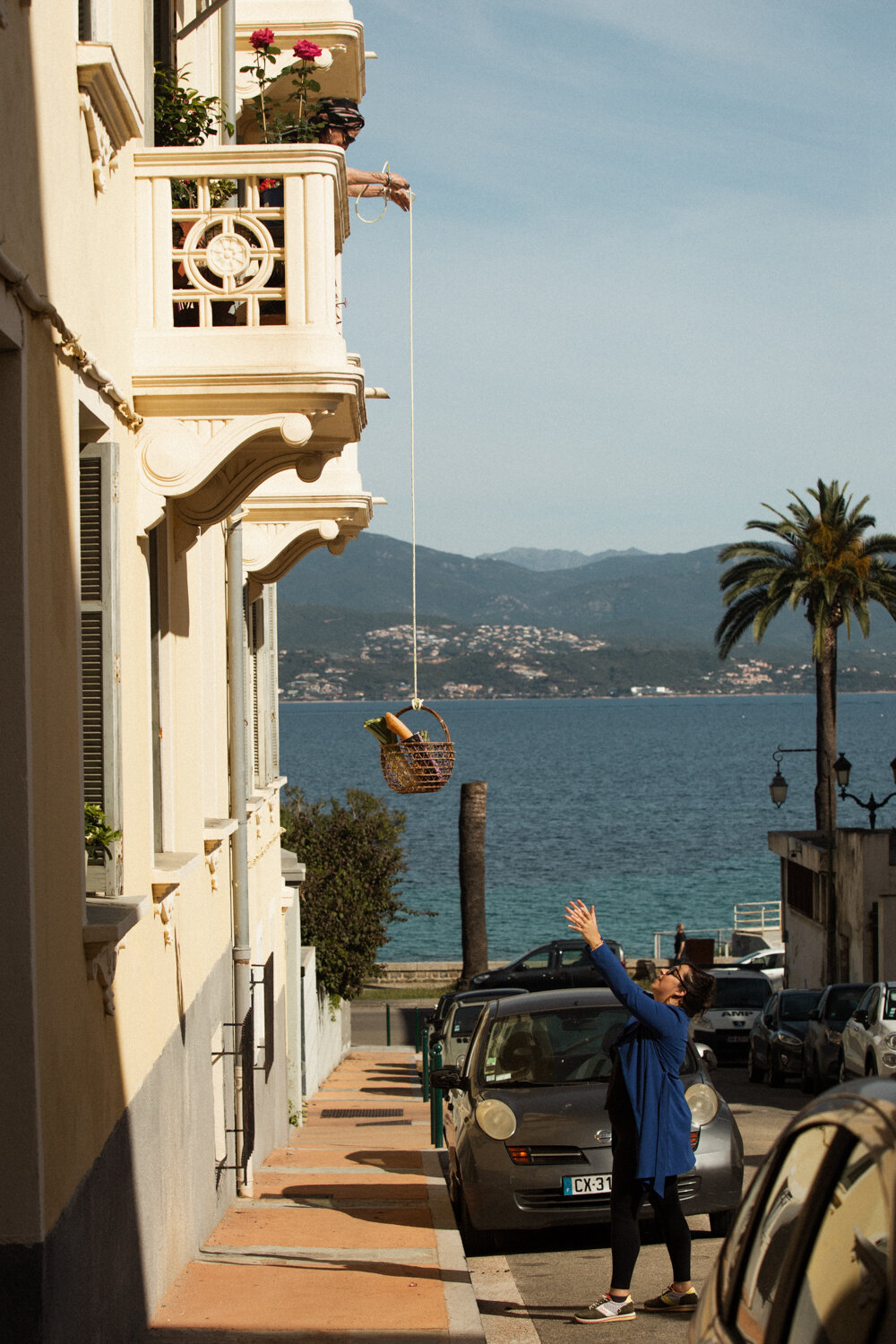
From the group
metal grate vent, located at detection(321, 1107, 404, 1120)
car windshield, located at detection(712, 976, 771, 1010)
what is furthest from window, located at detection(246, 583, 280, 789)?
car windshield, located at detection(712, 976, 771, 1010)

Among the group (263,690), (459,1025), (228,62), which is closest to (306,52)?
(228,62)

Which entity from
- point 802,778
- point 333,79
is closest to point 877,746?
point 802,778

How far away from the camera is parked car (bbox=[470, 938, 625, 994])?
27609mm

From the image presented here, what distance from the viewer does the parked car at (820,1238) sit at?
9.07 ft

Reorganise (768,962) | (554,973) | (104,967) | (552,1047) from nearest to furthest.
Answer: (104,967) < (552,1047) < (554,973) < (768,962)

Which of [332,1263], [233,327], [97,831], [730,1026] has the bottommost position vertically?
[730,1026]

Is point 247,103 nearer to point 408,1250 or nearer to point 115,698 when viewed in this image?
point 115,698

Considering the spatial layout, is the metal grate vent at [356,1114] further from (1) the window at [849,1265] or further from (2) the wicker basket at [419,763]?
(1) the window at [849,1265]

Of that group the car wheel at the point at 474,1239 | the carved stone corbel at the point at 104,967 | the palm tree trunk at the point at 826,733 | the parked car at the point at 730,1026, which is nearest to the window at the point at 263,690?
the car wheel at the point at 474,1239

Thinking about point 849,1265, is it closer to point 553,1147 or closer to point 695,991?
point 695,991

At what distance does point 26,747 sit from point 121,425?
255cm

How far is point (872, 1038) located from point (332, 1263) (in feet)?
34.2

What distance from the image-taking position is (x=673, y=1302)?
720 cm

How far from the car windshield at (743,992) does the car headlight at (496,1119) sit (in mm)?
20995
